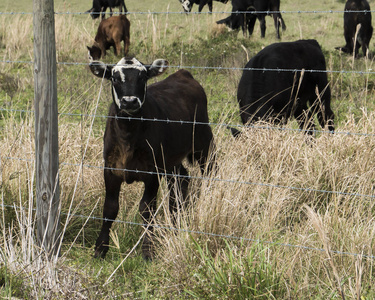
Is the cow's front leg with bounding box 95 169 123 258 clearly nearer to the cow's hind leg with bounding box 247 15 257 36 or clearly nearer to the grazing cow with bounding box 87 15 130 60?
the grazing cow with bounding box 87 15 130 60

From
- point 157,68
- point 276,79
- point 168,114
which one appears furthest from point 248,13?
point 157,68

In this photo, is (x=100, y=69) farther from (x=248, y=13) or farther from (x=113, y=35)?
(x=248, y=13)

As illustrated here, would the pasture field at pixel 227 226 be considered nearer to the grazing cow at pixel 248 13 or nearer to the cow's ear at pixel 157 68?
the cow's ear at pixel 157 68

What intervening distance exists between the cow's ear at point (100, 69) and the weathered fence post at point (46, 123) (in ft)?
1.75

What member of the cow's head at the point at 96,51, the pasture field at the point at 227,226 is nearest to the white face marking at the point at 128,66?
the pasture field at the point at 227,226

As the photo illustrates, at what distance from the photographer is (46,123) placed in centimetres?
450

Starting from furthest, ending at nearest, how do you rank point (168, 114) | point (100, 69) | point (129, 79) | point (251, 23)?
point (251, 23), point (168, 114), point (100, 69), point (129, 79)

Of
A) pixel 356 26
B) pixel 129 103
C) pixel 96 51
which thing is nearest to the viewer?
pixel 129 103

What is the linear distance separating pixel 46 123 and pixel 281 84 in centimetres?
398

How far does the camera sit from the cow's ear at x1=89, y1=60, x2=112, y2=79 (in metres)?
4.98

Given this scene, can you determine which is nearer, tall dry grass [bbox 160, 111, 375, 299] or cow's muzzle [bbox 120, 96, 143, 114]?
tall dry grass [bbox 160, 111, 375, 299]

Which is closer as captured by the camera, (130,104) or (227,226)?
(227,226)

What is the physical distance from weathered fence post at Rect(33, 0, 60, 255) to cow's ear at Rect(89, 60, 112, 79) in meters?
0.53

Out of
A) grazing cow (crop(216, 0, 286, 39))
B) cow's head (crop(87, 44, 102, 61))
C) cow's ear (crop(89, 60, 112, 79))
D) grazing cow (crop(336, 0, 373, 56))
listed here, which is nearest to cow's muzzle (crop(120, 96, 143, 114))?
cow's ear (crop(89, 60, 112, 79))
